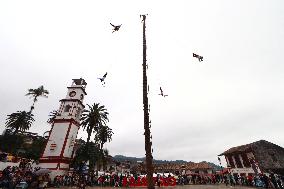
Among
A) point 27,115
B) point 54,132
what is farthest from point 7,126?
point 54,132

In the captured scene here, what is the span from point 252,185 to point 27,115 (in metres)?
51.1

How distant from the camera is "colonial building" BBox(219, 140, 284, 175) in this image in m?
42.4

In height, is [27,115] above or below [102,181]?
above

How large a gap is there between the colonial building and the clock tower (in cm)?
3332

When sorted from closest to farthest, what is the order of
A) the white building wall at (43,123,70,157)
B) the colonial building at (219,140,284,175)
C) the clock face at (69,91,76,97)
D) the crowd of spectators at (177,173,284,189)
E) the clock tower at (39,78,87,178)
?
the crowd of spectators at (177,173,284,189)
the clock tower at (39,78,87,178)
the white building wall at (43,123,70,157)
the colonial building at (219,140,284,175)
the clock face at (69,91,76,97)

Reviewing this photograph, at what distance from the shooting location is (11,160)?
1378 inches

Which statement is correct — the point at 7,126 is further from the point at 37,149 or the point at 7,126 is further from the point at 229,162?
the point at 229,162

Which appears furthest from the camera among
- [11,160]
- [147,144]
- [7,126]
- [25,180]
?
[7,126]

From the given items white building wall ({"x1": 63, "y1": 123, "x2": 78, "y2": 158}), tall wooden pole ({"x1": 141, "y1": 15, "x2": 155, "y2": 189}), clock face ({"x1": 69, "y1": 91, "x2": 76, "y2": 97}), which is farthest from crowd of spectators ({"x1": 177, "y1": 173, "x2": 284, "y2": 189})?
clock face ({"x1": 69, "y1": 91, "x2": 76, "y2": 97})

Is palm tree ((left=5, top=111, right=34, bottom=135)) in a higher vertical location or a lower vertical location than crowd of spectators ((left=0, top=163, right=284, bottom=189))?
higher

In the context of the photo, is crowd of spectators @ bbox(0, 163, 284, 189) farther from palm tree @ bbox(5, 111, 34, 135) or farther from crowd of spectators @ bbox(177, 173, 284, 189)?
palm tree @ bbox(5, 111, 34, 135)

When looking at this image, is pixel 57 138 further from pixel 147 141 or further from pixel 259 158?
pixel 259 158

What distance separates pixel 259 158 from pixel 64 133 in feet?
117

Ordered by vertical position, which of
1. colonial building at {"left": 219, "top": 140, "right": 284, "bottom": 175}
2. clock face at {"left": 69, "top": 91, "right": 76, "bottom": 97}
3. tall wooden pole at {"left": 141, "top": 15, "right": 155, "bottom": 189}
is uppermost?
clock face at {"left": 69, "top": 91, "right": 76, "bottom": 97}
